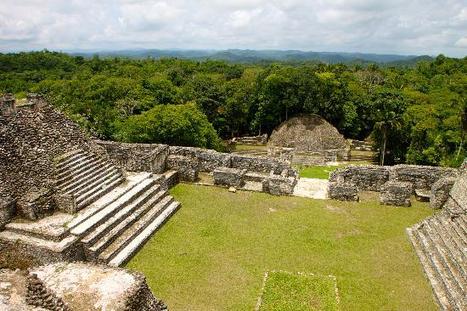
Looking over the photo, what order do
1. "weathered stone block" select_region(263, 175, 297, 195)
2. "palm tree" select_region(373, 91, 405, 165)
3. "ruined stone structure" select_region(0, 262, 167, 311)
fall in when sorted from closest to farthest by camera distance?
1. "ruined stone structure" select_region(0, 262, 167, 311)
2. "weathered stone block" select_region(263, 175, 297, 195)
3. "palm tree" select_region(373, 91, 405, 165)

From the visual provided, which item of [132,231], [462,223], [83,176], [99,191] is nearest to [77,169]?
[83,176]

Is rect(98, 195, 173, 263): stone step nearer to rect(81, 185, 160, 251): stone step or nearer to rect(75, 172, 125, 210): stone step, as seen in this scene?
rect(81, 185, 160, 251): stone step

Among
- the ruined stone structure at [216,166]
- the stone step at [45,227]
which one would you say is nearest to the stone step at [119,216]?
the stone step at [45,227]

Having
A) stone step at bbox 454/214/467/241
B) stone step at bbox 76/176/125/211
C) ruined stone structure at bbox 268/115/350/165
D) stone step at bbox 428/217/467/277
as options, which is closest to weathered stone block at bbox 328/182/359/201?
stone step at bbox 428/217/467/277

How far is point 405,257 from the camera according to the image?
480 inches

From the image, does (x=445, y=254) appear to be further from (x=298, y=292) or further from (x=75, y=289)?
(x=75, y=289)

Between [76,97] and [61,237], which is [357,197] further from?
[76,97]

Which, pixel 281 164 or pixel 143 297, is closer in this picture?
pixel 143 297

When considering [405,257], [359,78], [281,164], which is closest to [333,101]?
[359,78]

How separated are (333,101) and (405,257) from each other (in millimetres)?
30431

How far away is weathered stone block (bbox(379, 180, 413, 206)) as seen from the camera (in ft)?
51.8

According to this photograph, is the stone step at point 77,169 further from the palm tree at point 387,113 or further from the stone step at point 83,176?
the palm tree at point 387,113

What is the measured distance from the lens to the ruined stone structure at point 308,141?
1305 inches

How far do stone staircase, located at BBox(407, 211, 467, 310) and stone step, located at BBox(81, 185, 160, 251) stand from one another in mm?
9443
